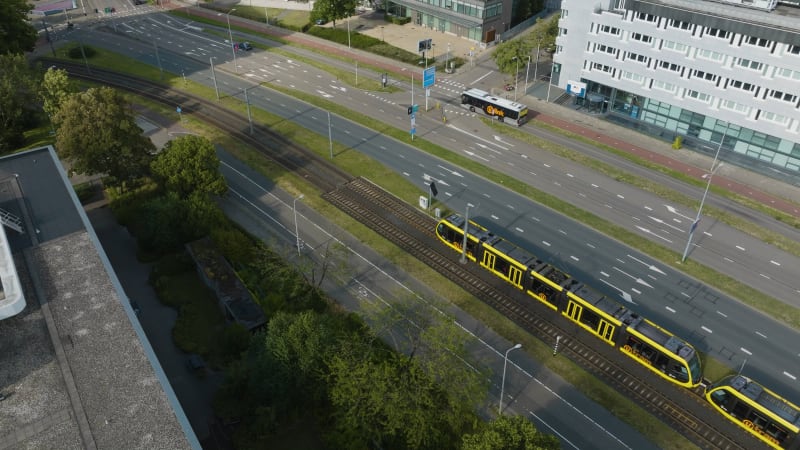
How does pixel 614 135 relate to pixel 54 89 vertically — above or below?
below

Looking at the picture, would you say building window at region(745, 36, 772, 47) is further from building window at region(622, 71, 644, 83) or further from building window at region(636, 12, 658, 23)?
building window at region(622, 71, 644, 83)

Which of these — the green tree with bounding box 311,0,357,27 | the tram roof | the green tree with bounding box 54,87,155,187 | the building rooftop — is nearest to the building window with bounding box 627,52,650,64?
the tram roof

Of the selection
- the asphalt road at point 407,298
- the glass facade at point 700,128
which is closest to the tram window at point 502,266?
the asphalt road at point 407,298

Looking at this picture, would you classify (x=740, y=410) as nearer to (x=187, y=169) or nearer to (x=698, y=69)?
(x=698, y=69)

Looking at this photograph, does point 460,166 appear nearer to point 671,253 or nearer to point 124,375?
point 671,253

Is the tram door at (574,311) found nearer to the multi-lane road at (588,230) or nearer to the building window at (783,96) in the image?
the multi-lane road at (588,230)

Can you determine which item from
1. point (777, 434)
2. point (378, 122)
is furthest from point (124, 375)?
point (378, 122)

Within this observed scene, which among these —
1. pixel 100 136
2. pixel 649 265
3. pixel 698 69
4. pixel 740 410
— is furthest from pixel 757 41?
pixel 100 136
